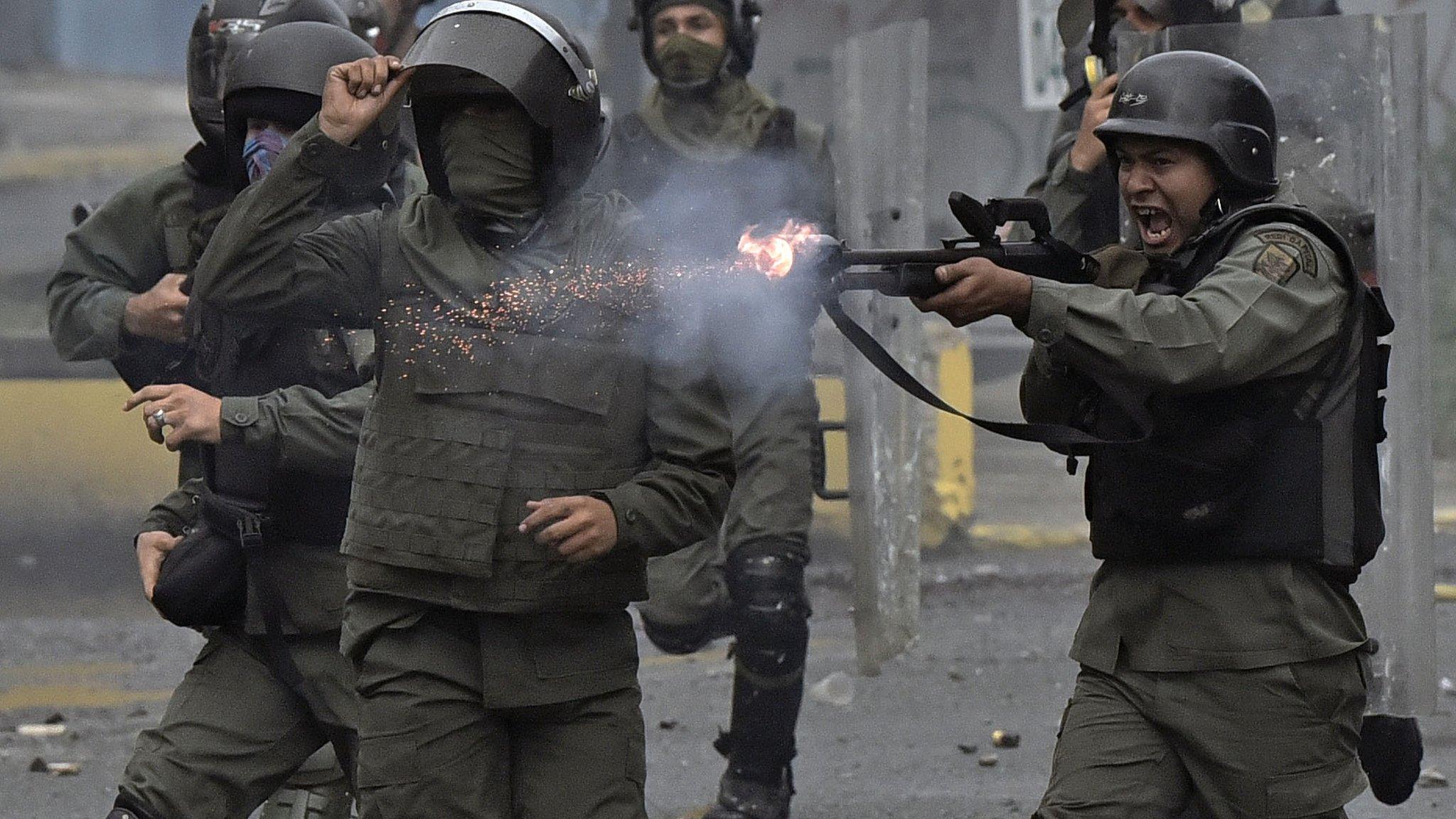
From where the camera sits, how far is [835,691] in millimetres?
7219

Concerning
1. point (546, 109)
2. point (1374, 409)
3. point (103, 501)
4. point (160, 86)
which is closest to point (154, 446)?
point (103, 501)

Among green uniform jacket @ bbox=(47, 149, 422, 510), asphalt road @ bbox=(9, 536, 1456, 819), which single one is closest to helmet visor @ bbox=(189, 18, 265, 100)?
green uniform jacket @ bbox=(47, 149, 422, 510)

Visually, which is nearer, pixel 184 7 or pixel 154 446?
pixel 154 446

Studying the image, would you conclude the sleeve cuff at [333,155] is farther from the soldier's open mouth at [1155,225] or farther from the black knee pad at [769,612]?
the black knee pad at [769,612]

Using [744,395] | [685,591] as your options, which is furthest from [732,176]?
Answer: [685,591]

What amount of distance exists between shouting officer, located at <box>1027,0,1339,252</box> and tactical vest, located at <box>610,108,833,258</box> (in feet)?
2.16

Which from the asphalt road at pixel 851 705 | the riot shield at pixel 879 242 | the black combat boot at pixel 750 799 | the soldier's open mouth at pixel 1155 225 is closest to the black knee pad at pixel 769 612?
the black combat boot at pixel 750 799

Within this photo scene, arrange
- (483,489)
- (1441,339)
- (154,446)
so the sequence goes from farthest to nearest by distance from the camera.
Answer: (1441,339) < (154,446) < (483,489)

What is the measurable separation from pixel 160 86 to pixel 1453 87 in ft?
23.3

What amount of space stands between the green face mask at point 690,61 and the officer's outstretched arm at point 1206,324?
2655 mm

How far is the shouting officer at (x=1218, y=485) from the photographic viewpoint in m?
3.47

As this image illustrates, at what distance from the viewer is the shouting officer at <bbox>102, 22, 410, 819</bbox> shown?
13.3 feet

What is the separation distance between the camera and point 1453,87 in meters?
12.8

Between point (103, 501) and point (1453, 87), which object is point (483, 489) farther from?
point (1453, 87)
